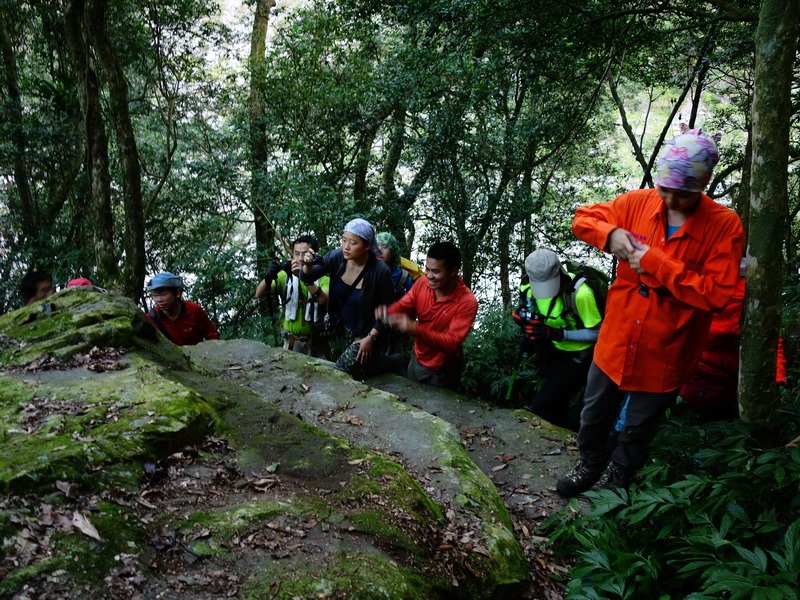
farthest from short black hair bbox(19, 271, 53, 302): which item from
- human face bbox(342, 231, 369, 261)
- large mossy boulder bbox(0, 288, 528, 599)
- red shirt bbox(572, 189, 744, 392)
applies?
red shirt bbox(572, 189, 744, 392)

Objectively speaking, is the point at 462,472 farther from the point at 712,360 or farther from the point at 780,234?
the point at 780,234

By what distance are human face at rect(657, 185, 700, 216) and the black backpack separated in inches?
56.0

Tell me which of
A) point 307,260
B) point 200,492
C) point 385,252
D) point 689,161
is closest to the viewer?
point 200,492

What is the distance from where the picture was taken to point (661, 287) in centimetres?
319

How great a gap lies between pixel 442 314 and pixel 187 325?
314 cm

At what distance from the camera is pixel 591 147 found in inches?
591

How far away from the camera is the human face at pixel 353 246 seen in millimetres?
5652

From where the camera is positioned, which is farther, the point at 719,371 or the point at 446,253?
the point at 446,253

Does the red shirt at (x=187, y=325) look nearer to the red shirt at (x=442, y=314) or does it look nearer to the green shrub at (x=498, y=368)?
the red shirt at (x=442, y=314)

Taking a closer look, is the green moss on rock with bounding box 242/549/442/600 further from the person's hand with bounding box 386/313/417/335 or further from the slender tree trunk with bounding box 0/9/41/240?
the slender tree trunk with bounding box 0/9/41/240

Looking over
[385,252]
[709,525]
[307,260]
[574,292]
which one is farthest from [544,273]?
[385,252]

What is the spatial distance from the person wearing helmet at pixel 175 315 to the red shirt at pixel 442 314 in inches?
98.1

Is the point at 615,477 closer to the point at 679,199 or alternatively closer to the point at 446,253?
the point at 679,199

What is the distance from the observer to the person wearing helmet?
20.2 feet
